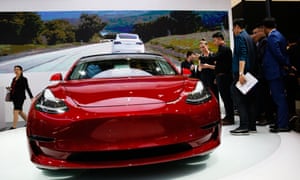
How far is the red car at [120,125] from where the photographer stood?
2000 mm

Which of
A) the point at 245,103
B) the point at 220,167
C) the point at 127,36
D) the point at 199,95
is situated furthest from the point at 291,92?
the point at 127,36

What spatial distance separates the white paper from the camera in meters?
3.33

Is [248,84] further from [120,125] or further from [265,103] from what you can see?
[120,125]

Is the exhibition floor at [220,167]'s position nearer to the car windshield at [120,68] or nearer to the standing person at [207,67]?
the car windshield at [120,68]

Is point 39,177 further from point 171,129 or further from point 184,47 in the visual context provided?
point 184,47

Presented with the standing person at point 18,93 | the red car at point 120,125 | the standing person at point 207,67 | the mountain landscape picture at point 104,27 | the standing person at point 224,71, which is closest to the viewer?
the red car at point 120,125

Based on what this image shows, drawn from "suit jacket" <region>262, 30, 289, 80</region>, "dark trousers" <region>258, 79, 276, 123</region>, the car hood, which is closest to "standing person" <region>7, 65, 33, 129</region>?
the car hood

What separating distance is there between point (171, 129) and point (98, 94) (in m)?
0.55

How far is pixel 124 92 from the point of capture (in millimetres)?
2207

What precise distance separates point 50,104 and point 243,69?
6.95ft

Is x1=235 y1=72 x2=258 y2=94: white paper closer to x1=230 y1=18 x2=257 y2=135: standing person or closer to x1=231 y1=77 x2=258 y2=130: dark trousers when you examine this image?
x1=230 y1=18 x2=257 y2=135: standing person

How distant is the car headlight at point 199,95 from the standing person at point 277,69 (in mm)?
1466

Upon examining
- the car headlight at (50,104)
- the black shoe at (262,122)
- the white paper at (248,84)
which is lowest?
the black shoe at (262,122)

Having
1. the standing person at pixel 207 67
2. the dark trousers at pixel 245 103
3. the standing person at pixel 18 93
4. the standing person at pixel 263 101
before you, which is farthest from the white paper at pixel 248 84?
the standing person at pixel 18 93
